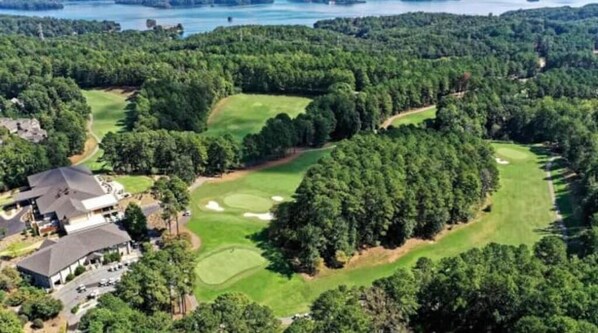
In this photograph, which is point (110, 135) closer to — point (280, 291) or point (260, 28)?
point (280, 291)

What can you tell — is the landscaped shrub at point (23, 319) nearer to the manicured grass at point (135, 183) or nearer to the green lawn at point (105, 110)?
the manicured grass at point (135, 183)

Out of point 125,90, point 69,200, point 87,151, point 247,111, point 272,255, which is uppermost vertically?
point 125,90

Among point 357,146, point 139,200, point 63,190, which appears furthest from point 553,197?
point 63,190

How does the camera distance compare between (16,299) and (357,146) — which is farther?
(357,146)

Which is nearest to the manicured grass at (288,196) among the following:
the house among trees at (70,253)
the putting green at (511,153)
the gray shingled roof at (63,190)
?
the putting green at (511,153)

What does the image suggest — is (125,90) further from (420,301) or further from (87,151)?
(420,301)

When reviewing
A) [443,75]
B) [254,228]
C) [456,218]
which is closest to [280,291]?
[254,228]
